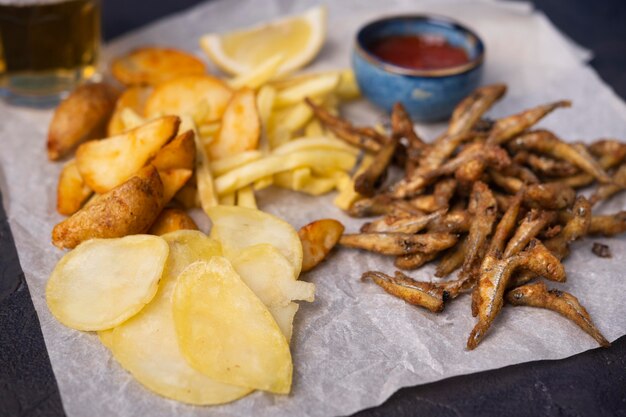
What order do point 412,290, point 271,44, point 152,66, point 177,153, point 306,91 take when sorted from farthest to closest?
1. point 271,44
2. point 152,66
3. point 306,91
4. point 177,153
5. point 412,290

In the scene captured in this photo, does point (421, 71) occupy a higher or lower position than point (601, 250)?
higher

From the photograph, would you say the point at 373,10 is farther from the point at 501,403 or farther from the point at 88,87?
the point at 501,403

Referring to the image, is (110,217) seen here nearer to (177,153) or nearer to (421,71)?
(177,153)

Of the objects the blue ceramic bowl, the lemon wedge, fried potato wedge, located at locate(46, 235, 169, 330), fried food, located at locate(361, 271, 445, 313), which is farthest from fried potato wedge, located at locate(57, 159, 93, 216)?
the blue ceramic bowl

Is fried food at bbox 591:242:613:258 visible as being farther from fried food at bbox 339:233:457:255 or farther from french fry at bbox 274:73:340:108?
french fry at bbox 274:73:340:108

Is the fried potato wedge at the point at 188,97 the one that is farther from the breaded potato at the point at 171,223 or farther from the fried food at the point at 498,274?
the fried food at the point at 498,274

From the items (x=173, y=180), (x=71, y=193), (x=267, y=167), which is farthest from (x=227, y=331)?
(x=71, y=193)

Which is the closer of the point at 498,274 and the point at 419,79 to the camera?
the point at 498,274
